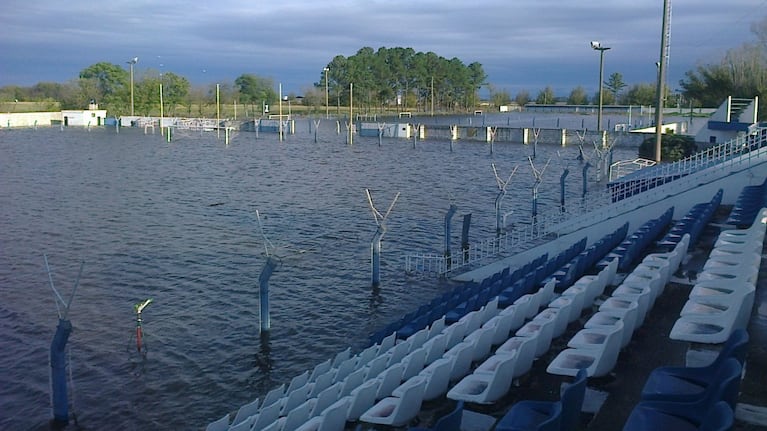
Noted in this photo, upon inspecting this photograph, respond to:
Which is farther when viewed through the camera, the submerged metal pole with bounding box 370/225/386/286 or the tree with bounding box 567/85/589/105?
the tree with bounding box 567/85/589/105

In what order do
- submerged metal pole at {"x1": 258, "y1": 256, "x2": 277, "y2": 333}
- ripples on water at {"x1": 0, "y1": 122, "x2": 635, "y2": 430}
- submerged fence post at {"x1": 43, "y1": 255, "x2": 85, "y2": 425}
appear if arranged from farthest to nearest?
1. submerged metal pole at {"x1": 258, "y1": 256, "x2": 277, "y2": 333}
2. ripples on water at {"x1": 0, "y1": 122, "x2": 635, "y2": 430}
3. submerged fence post at {"x1": 43, "y1": 255, "x2": 85, "y2": 425}

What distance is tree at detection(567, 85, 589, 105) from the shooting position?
431 feet

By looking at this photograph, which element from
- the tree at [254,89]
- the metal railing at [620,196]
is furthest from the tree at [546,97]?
the metal railing at [620,196]

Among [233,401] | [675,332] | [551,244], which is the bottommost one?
[233,401]

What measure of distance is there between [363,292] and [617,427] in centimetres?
1252

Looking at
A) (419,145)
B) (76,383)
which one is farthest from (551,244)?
(419,145)

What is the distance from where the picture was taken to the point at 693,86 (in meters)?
56.6

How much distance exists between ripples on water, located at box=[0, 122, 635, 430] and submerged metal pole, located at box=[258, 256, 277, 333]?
33cm

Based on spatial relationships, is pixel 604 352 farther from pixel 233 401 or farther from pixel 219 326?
pixel 219 326

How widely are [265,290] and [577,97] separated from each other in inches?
5006

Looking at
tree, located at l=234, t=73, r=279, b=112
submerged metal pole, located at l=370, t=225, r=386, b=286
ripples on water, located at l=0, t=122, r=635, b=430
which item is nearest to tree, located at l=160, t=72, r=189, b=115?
tree, located at l=234, t=73, r=279, b=112

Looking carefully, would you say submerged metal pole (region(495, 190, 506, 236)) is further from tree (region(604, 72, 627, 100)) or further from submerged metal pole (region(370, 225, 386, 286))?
tree (region(604, 72, 627, 100))

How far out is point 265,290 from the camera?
14.8 m

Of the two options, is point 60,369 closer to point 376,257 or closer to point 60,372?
point 60,372
